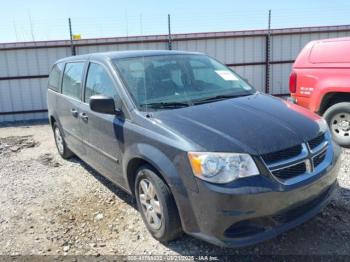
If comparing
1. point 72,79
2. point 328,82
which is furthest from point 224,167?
point 328,82

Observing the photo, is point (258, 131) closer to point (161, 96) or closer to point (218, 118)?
point (218, 118)

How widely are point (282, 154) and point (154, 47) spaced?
8929 mm

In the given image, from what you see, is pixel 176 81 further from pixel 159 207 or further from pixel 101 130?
pixel 159 207

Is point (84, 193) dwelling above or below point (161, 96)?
below

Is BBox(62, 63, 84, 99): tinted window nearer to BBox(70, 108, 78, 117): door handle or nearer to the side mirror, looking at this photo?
BBox(70, 108, 78, 117): door handle

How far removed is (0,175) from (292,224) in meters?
4.67

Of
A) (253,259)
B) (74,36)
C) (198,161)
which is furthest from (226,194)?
(74,36)

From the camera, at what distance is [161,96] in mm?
3588

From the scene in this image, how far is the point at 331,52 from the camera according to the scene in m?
5.87

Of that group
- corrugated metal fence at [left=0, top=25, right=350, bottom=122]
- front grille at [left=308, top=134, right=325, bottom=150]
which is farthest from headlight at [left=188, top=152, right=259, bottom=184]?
corrugated metal fence at [left=0, top=25, right=350, bottom=122]

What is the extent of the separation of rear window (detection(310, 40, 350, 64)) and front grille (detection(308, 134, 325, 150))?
301cm

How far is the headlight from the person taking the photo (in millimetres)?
2615

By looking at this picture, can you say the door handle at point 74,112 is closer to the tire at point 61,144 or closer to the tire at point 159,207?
the tire at point 61,144

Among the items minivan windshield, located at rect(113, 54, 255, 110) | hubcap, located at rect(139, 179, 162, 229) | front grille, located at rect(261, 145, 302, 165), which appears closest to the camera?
front grille, located at rect(261, 145, 302, 165)
